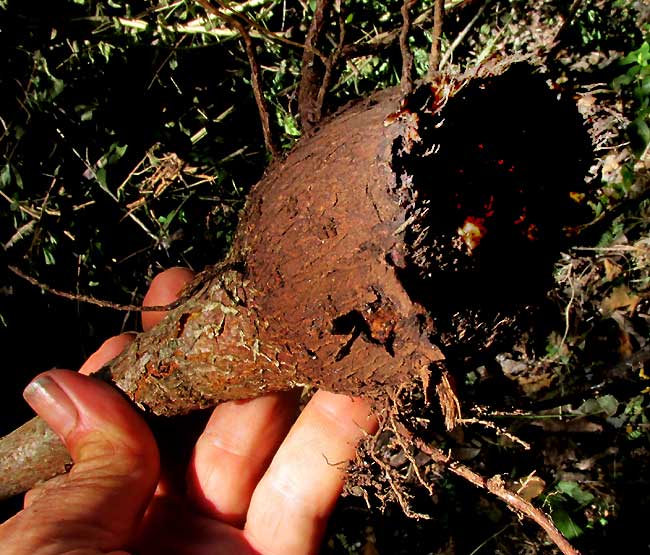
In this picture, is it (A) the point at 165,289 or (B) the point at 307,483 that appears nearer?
(B) the point at 307,483

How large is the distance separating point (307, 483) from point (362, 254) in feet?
3.35

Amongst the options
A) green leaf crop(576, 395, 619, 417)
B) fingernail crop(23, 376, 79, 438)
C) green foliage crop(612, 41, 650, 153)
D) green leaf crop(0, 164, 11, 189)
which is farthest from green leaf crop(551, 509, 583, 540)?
green leaf crop(0, 164, 11, 189)

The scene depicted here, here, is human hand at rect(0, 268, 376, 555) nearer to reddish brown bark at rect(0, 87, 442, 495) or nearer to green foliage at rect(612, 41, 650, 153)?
reddish brown bark at rect(0, 87, 442, 495)

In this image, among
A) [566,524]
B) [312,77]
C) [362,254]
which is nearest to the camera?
[362,254]

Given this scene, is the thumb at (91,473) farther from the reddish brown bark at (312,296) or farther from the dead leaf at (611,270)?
the dead leaf at (611,270)

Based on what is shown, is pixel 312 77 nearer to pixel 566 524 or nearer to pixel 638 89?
pixel 638 89

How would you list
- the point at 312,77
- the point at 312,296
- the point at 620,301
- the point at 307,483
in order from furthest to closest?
the point at 620,301
the point at 307,483
the point at 312,77
the point at 312,296

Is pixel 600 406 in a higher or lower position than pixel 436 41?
lower

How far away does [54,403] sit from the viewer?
162cm

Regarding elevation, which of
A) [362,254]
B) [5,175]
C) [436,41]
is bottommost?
[362,254]

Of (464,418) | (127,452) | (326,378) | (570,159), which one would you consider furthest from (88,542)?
(570,159)

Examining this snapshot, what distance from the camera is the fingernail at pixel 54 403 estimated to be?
1.61 meters

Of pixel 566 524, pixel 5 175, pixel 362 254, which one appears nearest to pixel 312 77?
pixel 362 254

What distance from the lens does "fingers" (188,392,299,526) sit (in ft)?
6.47
